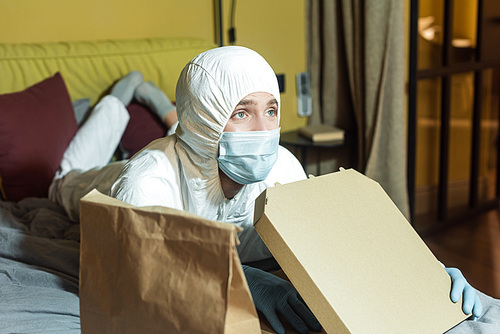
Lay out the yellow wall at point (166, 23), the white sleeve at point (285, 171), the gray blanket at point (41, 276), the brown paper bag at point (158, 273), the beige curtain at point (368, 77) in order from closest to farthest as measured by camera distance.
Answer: the brown paper bag at point (158, 273) → the gray blanket at point (41, 276) → the white sleeve at point (285, 171) → the yellow wall at point (166, 23) → the beige curtain at point (368, 77)

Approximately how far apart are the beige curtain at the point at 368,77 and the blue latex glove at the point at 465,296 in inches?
64.5

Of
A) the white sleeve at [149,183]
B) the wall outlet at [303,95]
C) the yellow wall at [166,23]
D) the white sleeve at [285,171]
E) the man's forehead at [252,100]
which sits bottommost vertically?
the wall outlet at [303,95]

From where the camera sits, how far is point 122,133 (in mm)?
2020

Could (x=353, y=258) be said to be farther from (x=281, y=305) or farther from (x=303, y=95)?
(x=303, y=95)

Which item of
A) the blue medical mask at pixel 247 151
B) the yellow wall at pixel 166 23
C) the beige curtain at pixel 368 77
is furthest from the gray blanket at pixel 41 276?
the beige curtain at pixel 368 77

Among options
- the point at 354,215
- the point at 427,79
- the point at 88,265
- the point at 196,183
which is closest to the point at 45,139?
the point at 196,183

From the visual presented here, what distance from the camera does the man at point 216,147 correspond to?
102cm

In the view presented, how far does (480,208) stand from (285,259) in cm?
270

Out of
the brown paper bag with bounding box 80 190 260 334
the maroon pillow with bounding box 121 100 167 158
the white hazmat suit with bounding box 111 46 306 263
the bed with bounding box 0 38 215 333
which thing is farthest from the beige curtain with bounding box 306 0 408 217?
the brown paper bag with bounding box 80 190 260 334

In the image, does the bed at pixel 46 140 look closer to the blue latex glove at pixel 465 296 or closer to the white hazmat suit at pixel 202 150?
the white hazmat suit at pixel 202 150

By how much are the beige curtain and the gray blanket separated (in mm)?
1480

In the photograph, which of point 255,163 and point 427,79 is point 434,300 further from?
point 427,79

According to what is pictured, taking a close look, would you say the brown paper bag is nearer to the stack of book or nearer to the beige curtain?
the stack of book

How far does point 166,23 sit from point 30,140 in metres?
0.90
